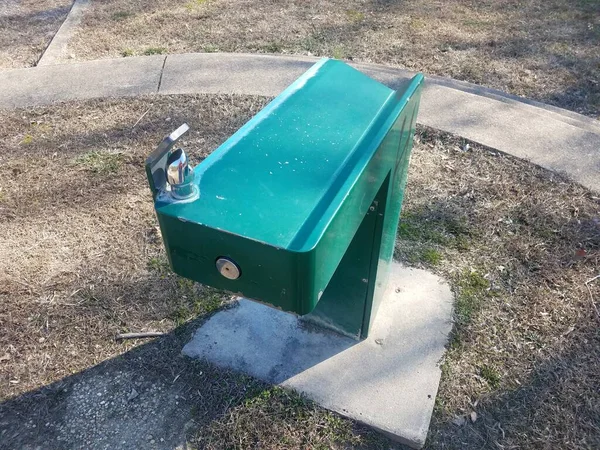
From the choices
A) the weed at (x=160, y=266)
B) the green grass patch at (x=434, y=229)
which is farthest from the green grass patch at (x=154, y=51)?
the green grass patch at (x=434, y=229)

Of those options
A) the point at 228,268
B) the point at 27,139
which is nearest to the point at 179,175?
the point at 228,268

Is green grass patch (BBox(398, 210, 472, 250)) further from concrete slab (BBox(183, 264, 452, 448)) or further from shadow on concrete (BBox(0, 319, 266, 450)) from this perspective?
shadow on concrete (BBox(0, 319, 266, 450))

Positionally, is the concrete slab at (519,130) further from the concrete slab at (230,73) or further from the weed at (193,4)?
the weed at (193,4)

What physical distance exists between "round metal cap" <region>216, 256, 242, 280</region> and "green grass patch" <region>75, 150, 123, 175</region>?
2363mm

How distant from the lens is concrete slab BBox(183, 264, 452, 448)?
6.93ft

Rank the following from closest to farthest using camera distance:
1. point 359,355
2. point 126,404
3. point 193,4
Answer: point 126,404 → point 359,355 → point 193,4

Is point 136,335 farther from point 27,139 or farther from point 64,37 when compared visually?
point 64,37

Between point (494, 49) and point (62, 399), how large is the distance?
460 cm

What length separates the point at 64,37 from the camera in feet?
17.0

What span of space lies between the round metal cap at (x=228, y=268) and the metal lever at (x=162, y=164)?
0.72 feet

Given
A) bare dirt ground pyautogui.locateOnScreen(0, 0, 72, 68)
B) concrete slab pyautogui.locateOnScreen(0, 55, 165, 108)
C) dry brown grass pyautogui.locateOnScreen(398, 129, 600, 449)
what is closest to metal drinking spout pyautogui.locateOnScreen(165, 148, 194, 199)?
dry brown grass pyautogui.locateOnScreen(398, 129, 600, 449)

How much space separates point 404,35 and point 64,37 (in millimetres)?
3422

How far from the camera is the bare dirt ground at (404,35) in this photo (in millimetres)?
4516

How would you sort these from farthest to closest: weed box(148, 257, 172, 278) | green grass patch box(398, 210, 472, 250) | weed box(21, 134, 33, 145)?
weed box(21, 134, 33, 145) < green grass patch box(398, 210, 472, 250) < weed box(148, 257, 172, 278)
